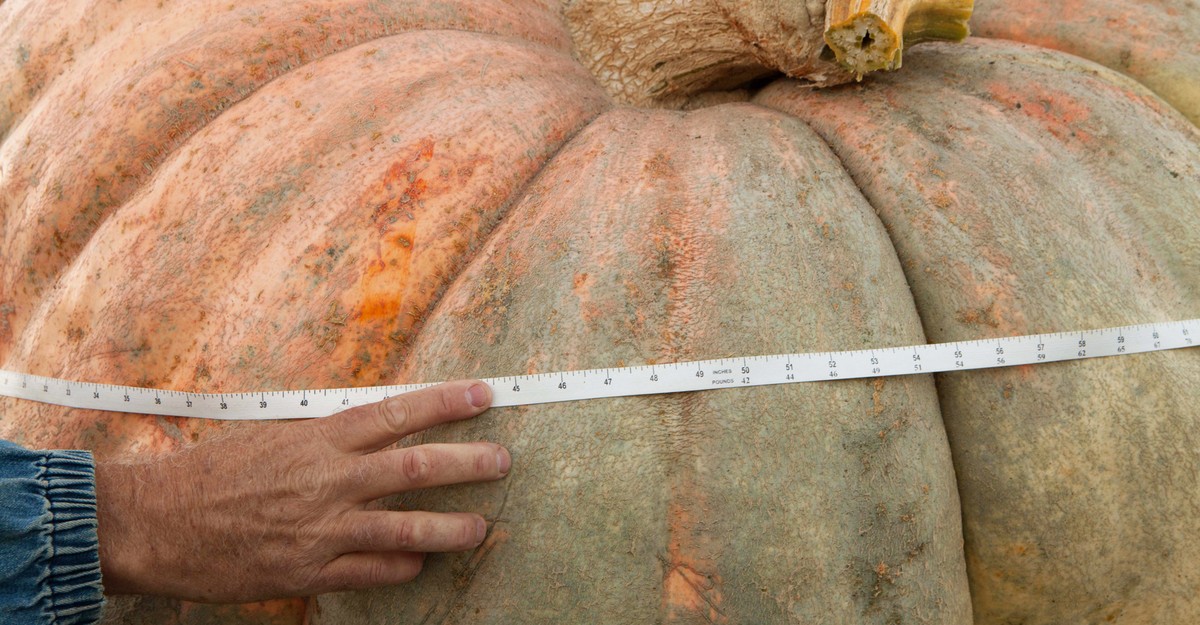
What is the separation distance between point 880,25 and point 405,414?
117 centimetres

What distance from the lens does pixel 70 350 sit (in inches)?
69.9

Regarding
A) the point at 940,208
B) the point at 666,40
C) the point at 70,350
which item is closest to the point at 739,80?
the point at 666,40

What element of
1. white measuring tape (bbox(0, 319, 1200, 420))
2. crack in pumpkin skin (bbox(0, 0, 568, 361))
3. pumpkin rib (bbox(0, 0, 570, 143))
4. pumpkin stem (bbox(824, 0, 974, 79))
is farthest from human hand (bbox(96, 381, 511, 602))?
pumpkin stem (bbox(824, 0, 974, 79))

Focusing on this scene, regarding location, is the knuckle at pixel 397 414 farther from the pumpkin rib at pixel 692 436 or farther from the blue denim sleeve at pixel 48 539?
the blue denim sleeve at pixel 48 539

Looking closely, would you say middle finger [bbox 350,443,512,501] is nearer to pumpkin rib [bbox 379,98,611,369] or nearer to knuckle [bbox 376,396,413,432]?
knuckle [bbox 376,396,413,432]

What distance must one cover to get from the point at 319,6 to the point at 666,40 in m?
0.81

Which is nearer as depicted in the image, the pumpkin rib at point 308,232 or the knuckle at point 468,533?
the knuckle at point 468,533

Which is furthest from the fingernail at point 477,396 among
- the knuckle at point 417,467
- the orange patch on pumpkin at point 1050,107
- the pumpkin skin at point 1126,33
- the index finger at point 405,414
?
the pumpkin skin at point 1126,33

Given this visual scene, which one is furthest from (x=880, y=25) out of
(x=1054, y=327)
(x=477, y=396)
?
(x=477, y=396)

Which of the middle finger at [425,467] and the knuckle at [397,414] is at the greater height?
the knuckle at [397,414]

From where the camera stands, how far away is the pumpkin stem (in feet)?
5.79

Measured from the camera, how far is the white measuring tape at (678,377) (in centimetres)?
144

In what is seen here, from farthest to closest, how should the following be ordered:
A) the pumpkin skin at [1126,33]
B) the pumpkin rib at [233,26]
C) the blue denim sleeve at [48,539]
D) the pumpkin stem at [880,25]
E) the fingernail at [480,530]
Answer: the pumpkin skin at [1126,33] → the pumpkin rib at [233,26] → the pumpkin stem at [880,25] → the fingernail at [480,530] → the blue denim sleeve at [48,539]

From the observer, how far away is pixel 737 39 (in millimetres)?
2111
